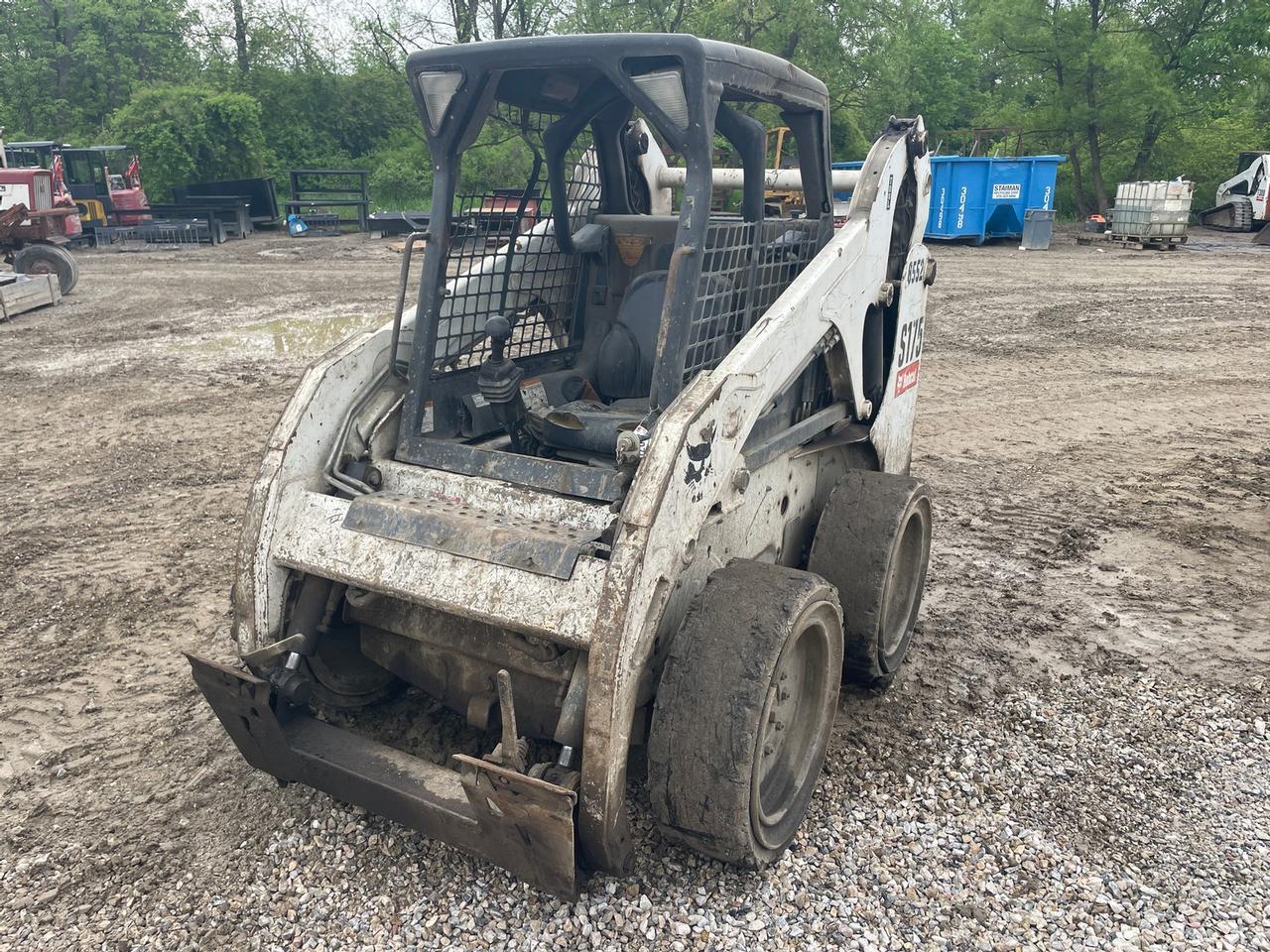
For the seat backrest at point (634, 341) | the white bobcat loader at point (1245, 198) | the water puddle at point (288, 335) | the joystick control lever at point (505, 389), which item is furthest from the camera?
the white bobcat loader at point (1245, 198)

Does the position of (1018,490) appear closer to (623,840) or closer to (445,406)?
(445,406)

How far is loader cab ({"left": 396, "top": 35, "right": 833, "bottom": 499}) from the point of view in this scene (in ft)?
9.61

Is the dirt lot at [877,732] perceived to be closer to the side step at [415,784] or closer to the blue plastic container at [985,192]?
the side step at [415,784]

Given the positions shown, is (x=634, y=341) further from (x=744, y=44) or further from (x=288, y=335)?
(x=744, y=44)

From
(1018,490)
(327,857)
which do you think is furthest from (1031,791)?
(1018,490)

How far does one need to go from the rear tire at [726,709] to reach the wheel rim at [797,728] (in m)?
0.02

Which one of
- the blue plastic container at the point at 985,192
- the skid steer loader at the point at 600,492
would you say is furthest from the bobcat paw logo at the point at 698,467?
the blue plastic container at the point at 985,192

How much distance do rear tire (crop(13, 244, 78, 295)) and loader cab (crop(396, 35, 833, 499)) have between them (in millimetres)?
13285

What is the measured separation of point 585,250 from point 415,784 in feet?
7.19

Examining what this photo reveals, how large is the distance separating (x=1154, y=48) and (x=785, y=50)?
32.5 feet

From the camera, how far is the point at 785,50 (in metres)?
28.0

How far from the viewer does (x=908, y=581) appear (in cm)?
417

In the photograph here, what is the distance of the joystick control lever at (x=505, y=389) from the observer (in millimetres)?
3508

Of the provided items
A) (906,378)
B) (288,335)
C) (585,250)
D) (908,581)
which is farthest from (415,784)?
(288,335)
